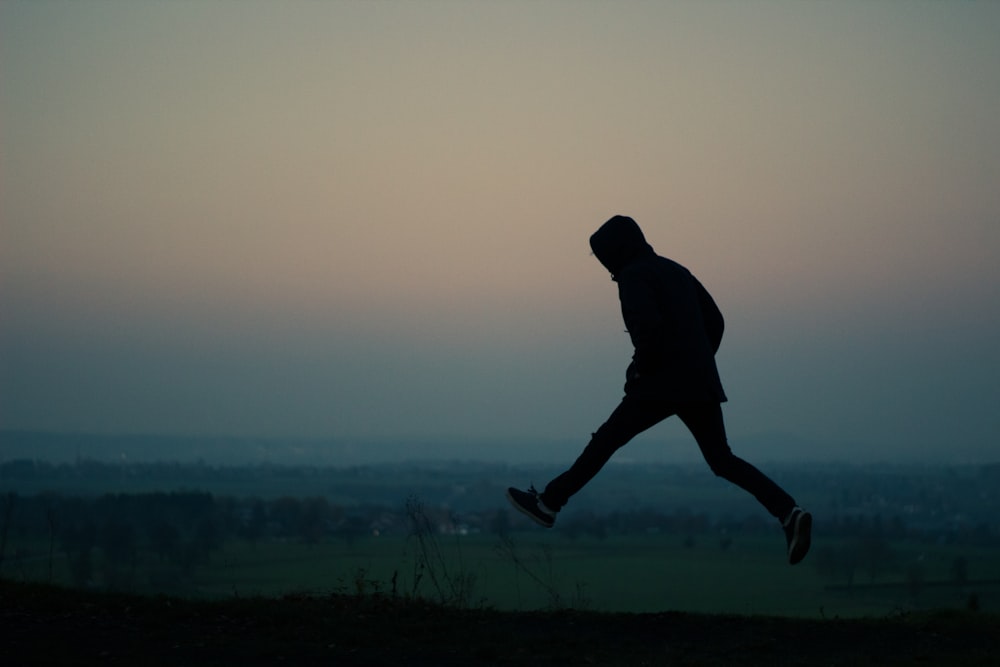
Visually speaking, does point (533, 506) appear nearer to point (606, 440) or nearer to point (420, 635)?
point (606, 440)

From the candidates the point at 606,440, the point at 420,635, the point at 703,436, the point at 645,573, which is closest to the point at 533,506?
the point at 606,440

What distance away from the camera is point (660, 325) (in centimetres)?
706

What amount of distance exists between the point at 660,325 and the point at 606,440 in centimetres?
90

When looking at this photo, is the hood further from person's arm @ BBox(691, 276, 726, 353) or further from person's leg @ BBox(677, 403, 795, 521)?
person's leg @ BBox(677, 403, 795, 521)

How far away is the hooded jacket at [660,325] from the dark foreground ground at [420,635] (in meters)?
1.68

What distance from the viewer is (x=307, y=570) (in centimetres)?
2848

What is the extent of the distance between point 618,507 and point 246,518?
34.7 meters

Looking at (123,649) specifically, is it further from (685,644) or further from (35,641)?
(685,644)

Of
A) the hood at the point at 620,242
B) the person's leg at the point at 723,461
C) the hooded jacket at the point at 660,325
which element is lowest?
the person's leg at the point at 723,461

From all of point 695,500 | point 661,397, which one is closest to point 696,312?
point 661,397

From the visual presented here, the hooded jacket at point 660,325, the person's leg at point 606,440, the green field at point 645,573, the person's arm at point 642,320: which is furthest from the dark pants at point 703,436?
the green field at point 645,573

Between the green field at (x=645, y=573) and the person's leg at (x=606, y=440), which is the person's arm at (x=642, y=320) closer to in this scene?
Result: the person's leg at (x=606, y=440)

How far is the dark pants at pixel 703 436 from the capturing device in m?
7.27

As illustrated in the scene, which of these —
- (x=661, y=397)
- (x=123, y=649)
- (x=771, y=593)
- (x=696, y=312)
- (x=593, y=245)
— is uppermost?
(x=593, y=245)
